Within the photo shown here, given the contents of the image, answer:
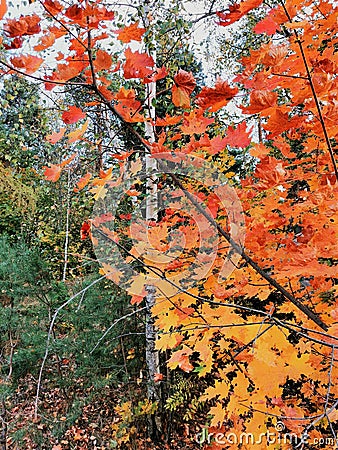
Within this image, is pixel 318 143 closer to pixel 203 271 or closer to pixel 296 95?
pixel 296 95

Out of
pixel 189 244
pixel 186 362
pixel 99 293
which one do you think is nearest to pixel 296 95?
pixel 189 244

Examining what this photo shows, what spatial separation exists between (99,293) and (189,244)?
186 cm

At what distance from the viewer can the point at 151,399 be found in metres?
2.79

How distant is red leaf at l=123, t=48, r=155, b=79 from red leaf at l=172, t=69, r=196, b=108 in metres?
0.10

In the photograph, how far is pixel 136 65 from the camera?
→ 0.80m

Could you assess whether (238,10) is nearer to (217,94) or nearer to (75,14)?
(217,94)

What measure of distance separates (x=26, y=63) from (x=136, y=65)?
249 millimetres

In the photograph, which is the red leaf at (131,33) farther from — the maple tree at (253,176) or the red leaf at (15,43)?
the red leaf at (15,43)

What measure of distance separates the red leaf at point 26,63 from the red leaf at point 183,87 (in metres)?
0.31

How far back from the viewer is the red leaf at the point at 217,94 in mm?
701
